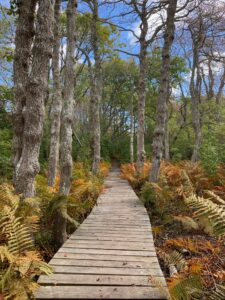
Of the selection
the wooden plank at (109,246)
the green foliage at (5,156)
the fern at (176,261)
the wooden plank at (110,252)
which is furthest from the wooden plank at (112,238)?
the green foliage at (5,156)

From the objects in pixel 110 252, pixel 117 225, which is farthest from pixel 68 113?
pixel 110 252

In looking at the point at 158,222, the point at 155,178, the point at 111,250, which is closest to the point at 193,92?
the point at 155,178

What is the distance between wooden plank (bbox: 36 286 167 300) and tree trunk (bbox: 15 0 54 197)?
146cm

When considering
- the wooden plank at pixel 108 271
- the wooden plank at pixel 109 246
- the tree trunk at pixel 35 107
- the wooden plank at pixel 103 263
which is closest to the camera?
the wooden plank at pixel 108 271

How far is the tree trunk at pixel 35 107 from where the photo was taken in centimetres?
395

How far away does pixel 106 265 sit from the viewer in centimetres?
358

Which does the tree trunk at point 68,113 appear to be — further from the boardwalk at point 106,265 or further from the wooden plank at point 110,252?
the wooden plank at point 110,252

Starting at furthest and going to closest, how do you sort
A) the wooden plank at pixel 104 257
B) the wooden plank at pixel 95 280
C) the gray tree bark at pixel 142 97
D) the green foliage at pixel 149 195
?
1. the gray tree bark at pixel 142 97
2. the green foliage at pixel 149 195
3. the wooden plank at pixel 104 257
4. the wooden plank at pixel 95 280

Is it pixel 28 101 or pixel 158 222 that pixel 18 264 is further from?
pixel 158 222

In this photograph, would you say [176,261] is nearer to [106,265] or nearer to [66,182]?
[106,265]

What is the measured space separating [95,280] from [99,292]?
252 mm

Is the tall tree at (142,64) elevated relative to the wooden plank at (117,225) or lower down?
elevated

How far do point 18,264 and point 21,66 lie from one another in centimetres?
315

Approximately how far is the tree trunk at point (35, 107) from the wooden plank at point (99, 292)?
4.78 ft
